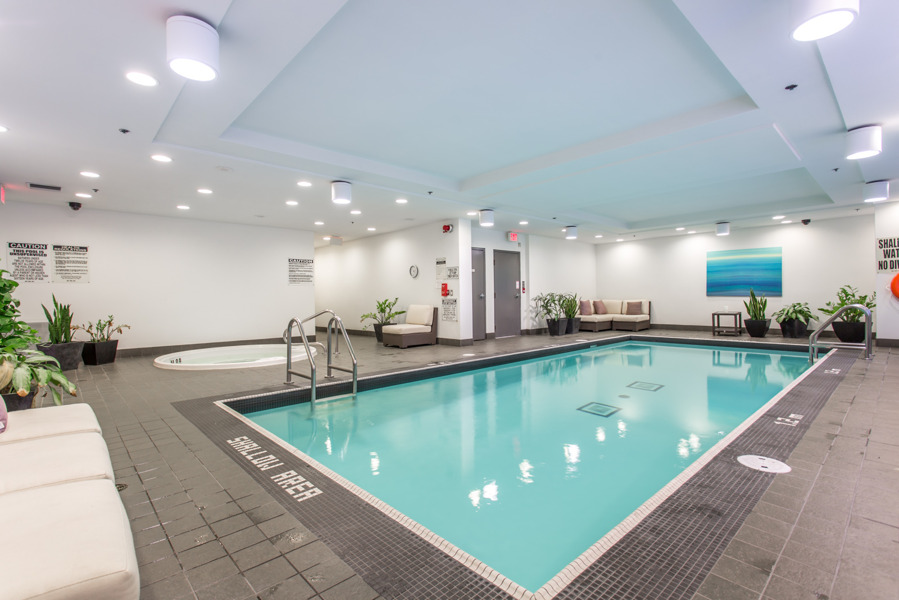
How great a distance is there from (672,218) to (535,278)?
3395 millimetres

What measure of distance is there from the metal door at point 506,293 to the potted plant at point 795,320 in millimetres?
5687

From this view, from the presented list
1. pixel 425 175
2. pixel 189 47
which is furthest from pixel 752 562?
pixel 425 175

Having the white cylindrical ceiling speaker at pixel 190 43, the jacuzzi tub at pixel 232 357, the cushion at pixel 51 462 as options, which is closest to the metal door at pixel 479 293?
the jacuzzi tub at pixel 232 357

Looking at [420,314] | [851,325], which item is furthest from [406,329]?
[851,325]

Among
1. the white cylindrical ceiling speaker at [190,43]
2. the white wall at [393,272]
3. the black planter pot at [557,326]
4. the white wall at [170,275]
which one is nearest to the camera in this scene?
the white cylindrical ceiling speaker at [190,43]

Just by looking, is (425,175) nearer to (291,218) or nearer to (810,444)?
(291,218)

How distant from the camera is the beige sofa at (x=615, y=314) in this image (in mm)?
11320

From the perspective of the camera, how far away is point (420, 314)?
8836 millimetres

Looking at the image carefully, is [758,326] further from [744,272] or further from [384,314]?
[384,314]

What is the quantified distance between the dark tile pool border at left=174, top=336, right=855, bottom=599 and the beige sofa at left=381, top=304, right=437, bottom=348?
512 centimetres

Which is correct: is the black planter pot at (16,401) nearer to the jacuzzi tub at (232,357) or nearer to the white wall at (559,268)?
the jacuzzi tub at (232,357)

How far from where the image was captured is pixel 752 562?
1.56 m

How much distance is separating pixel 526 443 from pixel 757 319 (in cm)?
837

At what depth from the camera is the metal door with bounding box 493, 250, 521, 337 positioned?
9945mm
